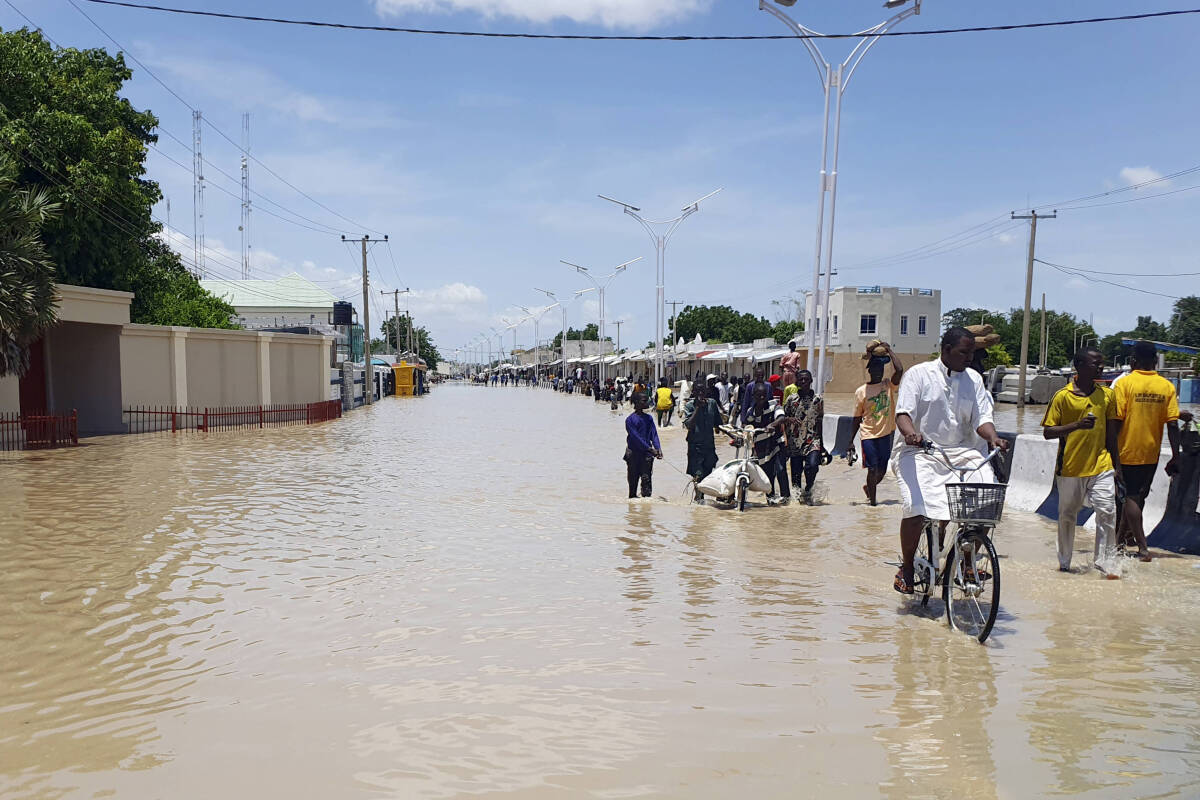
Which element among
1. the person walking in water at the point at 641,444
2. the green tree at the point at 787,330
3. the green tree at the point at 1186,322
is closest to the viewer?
the person walking in water at the point at 641,444

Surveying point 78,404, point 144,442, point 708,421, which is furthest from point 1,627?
point 78,404

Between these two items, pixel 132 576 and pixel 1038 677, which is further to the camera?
pixel 132 576

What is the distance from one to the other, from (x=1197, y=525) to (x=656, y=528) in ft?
17.4

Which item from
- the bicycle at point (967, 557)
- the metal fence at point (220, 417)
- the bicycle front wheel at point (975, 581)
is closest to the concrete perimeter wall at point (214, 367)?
the metal fence at point (220, 417)

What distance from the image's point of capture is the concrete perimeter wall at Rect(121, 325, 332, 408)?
27.1 m

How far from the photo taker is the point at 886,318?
72.7 meters

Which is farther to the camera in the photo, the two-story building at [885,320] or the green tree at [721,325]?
the green tree at [721,325]

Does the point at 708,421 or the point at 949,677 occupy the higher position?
the point at 708,421

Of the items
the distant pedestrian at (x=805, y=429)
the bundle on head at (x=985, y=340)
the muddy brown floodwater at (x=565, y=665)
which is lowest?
the muddy brown floodwater at (x=565, y=665)

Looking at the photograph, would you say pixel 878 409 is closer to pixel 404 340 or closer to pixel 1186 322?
pixel 1186 322

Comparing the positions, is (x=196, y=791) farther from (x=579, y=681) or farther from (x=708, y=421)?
(x=708, y=421)

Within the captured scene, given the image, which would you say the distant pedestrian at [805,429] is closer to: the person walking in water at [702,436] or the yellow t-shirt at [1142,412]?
the person walking in water at [702,436]

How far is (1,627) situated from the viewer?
650 centimetres

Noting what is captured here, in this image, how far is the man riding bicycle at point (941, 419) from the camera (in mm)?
6473
